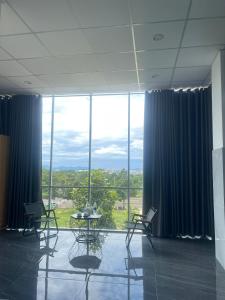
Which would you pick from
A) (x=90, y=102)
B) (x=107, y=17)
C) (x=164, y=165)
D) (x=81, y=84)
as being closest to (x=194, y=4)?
(x=107, y=17)

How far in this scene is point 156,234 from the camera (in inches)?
222

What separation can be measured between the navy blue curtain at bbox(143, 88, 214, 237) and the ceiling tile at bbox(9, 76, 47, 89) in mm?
2363

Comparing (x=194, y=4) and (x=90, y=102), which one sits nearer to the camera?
(x=194, y=4)

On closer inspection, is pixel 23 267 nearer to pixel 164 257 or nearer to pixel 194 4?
pixel 164 257

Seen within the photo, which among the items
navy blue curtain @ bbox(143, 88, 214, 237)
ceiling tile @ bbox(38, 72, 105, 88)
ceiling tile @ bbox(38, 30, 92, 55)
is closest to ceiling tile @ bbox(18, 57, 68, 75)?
ceiling tile @ bbox(38, 72, 105, 88)

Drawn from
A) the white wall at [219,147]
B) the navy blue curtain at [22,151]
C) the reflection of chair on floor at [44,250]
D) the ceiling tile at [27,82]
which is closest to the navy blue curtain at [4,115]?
the navy blue curtain at [22,151]

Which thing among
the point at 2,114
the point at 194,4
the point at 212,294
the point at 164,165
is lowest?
the point at 212,294

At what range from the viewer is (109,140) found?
20.9 ft

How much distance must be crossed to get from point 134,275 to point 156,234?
2121 millimetres

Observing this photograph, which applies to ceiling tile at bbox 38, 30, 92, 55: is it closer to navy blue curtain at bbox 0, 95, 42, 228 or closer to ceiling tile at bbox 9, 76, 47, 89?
ceiling tile at bbox 9, 76, 47, 89

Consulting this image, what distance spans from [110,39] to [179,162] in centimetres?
309

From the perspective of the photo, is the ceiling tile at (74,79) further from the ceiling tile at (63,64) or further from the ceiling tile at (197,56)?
the ceiling tile at (197,56)

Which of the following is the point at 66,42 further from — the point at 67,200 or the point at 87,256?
the point at 67,200

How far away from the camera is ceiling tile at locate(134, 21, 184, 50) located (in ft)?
10.7
